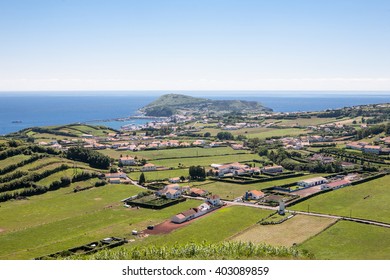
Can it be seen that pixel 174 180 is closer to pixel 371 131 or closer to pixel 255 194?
pixel 255 194

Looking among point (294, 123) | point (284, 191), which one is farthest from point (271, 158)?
point (294, 123)

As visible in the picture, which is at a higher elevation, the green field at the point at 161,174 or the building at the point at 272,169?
the building at the point at 272,169

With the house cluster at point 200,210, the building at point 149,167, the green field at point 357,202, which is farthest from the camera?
the building at point 149,167

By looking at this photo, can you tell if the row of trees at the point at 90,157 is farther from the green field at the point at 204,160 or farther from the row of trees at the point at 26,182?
the row of trees at the point at 26,182

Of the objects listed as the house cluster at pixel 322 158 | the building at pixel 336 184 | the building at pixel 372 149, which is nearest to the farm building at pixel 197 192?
the building at pixel 336 184

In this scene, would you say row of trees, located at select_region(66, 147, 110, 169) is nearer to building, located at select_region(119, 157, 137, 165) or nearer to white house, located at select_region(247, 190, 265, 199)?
building, located at select_region(119, 157, 137, 165)
